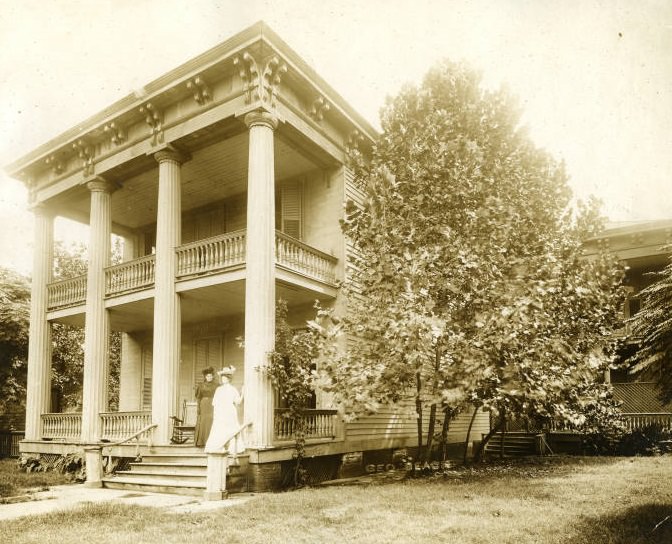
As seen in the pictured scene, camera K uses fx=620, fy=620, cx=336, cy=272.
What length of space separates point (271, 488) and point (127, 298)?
6915 mm

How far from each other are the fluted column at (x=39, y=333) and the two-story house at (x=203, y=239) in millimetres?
42

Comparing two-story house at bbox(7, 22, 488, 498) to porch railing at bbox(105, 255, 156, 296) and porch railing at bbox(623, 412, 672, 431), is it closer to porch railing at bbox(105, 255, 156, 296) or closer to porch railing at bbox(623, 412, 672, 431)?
porch railing at bbox(105, 255, 156, 296)

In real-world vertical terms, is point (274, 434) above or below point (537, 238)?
below

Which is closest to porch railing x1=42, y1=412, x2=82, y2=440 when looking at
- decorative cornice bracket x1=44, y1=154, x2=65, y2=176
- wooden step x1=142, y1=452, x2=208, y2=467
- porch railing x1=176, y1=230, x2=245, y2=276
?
wooden step x1=142, y1=452, x2=208, y2=467

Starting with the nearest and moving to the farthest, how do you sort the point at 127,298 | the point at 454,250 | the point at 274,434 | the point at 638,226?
the point at 454,250 → the point at 274,434 → the point at 127,298 → the point at 638,226

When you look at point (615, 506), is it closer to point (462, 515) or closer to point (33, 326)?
point (462, 515)

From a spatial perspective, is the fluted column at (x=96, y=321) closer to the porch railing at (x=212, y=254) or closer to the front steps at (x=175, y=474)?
the front steps at (x=175, y=474)

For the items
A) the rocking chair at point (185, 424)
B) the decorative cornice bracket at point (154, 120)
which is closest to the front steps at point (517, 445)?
the rocking chair at point (185, 424)

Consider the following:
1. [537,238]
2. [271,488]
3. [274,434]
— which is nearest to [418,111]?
[537,238]

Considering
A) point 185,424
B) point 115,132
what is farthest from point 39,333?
point 115,132

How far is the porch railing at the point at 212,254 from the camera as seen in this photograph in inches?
559

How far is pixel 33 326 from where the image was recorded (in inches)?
755

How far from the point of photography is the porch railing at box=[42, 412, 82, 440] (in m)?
17.4

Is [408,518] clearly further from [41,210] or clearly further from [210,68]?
[41,210]
